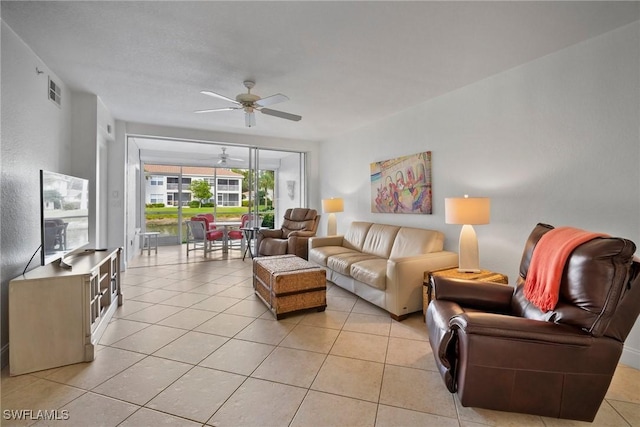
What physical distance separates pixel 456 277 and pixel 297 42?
2.49 m

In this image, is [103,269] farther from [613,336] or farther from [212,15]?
[613,336]

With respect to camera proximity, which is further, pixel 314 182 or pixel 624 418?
pixel 314 182

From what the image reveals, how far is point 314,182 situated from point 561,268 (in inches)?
208

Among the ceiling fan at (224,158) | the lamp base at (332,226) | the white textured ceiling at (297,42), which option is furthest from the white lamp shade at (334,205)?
the ceiling fan at (224,158)

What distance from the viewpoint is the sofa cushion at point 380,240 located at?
157 inches

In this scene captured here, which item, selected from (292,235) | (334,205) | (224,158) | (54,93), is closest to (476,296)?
(334,205)

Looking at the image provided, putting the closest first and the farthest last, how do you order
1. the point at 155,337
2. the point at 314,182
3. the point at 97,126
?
the point at 155,337, the point at 97,126, the point at 314,182

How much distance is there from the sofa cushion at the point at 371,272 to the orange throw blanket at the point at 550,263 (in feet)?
4.41

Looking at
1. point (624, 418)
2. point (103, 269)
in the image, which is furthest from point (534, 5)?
point (103, 269)

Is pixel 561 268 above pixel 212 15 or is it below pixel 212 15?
below

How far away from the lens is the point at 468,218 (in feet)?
9.02

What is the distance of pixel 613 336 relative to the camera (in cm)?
143

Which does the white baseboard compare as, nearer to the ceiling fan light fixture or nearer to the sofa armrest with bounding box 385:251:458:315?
the ceiling fan light fixture

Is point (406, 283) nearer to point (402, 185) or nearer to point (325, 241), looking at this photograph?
point (402, 185)
